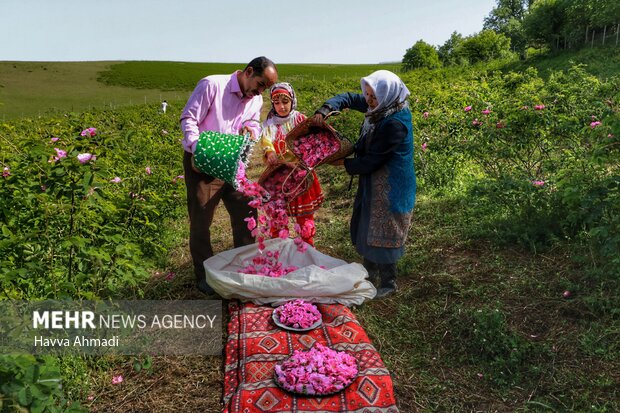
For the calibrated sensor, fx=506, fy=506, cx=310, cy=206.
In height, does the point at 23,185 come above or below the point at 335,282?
above

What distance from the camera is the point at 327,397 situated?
2.68m

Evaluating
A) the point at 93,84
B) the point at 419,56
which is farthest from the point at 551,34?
the point at 93,84

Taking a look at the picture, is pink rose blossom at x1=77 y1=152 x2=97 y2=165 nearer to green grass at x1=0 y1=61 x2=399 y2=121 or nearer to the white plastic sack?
the white plastic sack

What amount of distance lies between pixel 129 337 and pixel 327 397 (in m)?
1.44

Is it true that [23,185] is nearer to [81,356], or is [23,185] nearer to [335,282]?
[81,356]

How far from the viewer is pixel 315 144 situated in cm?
377

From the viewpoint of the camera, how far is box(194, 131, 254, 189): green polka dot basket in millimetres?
3416

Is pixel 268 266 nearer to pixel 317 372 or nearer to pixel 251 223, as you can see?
pixel 251 223

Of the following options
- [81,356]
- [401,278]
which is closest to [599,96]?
[401,278]

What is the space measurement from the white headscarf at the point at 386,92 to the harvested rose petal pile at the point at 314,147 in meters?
0.39

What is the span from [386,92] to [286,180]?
980mm

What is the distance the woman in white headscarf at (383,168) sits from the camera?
3.51 meters

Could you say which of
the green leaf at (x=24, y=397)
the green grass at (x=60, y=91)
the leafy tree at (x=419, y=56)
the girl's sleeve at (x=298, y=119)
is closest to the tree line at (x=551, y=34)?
the leafy tree at (x=419, y=56)

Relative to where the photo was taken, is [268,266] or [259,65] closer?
[259,65]
